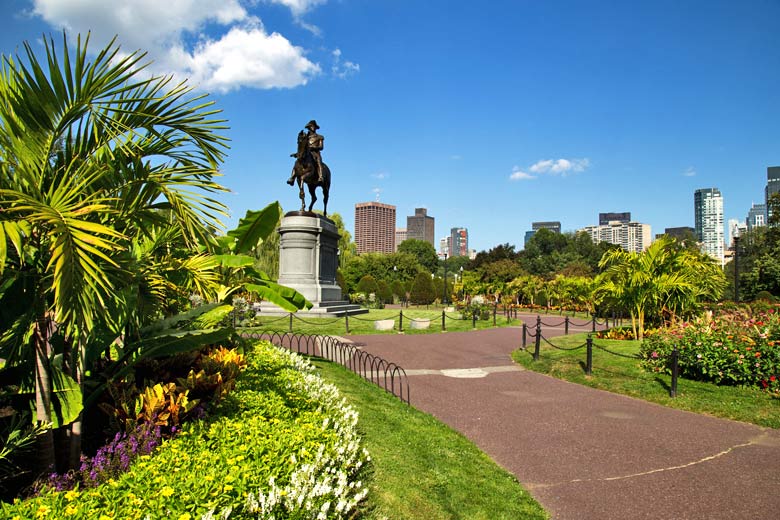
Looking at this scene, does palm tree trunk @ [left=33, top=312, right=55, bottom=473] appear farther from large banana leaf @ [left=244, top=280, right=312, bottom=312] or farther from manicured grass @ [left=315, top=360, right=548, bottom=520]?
large banana leaf @ [left=244, top=280, right=312, bottom=312]

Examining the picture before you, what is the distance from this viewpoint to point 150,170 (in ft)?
13.4

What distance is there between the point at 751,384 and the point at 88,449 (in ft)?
35.3

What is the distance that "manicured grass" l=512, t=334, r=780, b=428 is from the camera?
8.08 metres

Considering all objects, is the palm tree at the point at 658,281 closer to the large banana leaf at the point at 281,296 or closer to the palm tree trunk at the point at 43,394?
the large banana leaf at the point at 281,296

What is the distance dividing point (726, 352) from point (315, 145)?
1923 centimetres

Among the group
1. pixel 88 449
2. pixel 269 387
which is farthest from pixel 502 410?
pixel 88 449

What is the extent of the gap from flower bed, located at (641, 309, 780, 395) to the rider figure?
17468mm

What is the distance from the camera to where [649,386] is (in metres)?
9.67

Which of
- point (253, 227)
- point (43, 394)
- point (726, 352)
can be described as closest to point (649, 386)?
point (726, 352)

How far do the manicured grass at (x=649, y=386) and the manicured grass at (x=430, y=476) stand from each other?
483 centimetres

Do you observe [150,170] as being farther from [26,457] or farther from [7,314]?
[26,457]

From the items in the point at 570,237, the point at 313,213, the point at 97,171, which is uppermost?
the point at 570,237

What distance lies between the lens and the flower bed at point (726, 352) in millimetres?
9006

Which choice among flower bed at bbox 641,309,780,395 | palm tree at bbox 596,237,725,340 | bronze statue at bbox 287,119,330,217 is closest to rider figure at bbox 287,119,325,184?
bronze statue at bbox 287,119,330,217
